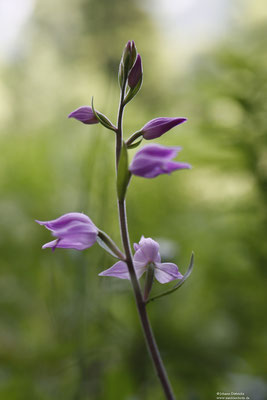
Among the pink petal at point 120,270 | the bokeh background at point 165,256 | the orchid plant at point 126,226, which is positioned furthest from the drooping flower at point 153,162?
the bokeh background at point 165,256

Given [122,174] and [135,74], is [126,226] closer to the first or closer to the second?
[122,174]

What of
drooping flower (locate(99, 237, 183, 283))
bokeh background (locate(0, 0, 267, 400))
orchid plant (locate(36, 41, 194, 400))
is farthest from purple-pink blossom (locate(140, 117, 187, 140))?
bokeh background (locate(0, 0, 267, 400))

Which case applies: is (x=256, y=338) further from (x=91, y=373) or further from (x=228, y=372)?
(x=91, y=373)

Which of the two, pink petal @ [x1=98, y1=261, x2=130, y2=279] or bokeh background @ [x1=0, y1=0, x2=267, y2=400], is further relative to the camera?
bokeh background @ [x1=0, y1=0, x2=267, y2=400]

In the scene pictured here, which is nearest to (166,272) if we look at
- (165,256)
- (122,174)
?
(122,174)

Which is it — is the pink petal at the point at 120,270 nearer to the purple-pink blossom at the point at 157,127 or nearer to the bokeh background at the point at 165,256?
the purple-pink blossom at the point at 157,127

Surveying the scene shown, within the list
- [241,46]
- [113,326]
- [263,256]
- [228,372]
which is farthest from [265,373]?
[241,46]

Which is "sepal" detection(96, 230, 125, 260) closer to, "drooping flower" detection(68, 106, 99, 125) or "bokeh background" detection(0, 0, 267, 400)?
"drooping flower" detection(68, 106, 99, 125)
